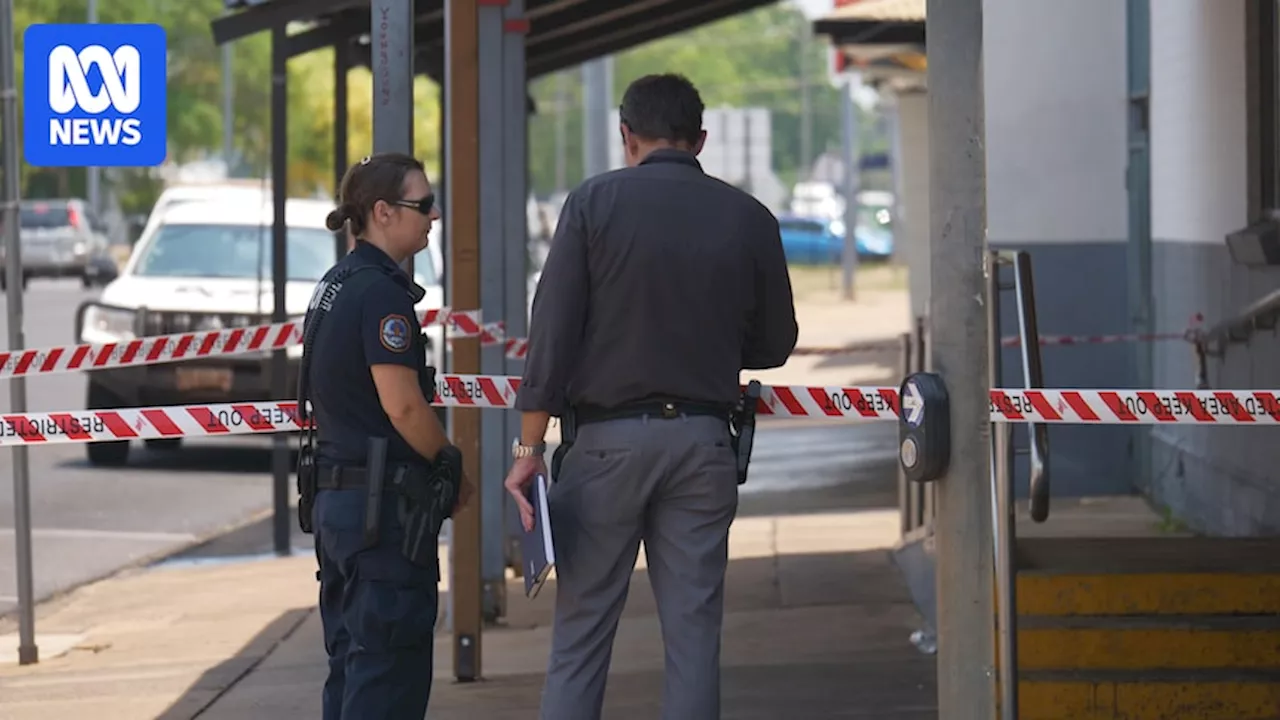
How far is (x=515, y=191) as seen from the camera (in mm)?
10859

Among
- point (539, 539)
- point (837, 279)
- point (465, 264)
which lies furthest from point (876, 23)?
point (837, 279)

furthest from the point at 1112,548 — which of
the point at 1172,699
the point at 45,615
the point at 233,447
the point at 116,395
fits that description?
the point at 233,447

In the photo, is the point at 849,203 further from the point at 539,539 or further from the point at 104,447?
the point at 539,539

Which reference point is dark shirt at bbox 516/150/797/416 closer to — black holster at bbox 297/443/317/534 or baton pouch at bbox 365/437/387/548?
baton pouch at bbox 365/437/387/548

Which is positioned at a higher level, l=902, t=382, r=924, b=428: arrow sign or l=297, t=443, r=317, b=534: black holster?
l=902, t=382, r=924, b=428: arrow sign

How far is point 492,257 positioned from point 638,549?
366 centimetres

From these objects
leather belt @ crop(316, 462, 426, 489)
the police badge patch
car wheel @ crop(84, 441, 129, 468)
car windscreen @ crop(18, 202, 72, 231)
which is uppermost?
car windscreen @ crop(18, 202, 72, 231)

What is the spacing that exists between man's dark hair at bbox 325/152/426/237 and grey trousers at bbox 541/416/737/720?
0.76m

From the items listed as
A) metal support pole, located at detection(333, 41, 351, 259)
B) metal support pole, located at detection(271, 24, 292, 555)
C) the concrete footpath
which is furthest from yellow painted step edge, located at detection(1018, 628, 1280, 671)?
metal support pole, located at detection(333, 41, 351, 259)

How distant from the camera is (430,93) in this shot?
8219 centimetres

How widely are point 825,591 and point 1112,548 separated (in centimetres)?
236

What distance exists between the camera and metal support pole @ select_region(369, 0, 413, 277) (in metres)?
7.27

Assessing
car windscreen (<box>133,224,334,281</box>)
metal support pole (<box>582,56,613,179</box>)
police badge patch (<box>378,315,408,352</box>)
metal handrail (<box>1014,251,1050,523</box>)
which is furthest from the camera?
metal support pole (<box>582,56,613,179</box>)

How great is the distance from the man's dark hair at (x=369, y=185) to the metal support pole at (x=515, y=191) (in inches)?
189
